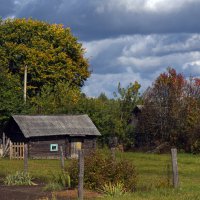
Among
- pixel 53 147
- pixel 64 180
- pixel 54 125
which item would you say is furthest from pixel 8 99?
pixel 64 180

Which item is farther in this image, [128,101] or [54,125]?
[128,101]

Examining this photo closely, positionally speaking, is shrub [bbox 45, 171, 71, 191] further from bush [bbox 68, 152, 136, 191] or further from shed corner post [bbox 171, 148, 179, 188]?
shed corner post [bbox 171, 148, 179, 188]

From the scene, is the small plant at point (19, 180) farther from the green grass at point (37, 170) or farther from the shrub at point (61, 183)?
the shrub at point (61, 183)

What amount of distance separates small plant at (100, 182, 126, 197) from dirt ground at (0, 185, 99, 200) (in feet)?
1.13

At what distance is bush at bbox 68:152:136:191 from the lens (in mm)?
19438

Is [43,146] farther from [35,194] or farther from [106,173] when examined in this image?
[35,194]

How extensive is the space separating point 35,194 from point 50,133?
102 ft

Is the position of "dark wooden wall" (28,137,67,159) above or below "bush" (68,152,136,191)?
above

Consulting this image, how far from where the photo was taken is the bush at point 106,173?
1944cm

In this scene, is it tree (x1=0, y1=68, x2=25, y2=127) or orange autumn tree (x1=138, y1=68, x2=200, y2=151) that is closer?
tree (x1=0, y1=68, x2=25, y2=127)

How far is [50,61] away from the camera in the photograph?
66375 millimetres

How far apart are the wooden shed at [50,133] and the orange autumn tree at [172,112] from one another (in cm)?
1151

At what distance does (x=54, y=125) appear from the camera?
5078cm

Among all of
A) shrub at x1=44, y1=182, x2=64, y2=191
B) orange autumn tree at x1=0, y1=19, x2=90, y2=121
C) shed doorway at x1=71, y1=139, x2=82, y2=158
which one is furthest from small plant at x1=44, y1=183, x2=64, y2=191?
orange autumn tree at x1=0, y1=19, x2=90, y2=121
